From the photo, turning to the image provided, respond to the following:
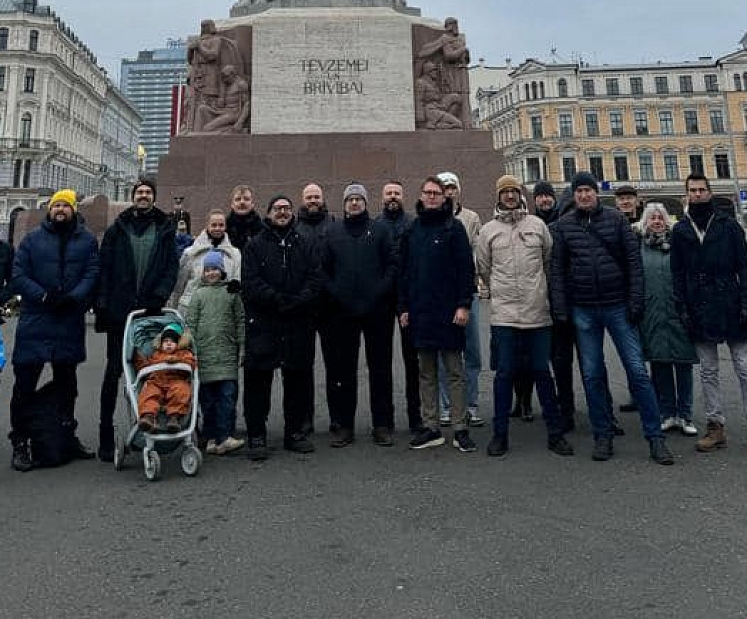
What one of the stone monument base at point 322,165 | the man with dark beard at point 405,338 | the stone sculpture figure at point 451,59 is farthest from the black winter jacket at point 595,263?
the stone sculpture figure at point 451,59

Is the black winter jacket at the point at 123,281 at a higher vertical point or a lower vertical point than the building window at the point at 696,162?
lower

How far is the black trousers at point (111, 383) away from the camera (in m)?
4.39

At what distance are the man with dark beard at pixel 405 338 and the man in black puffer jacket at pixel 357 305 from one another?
5.9 inches

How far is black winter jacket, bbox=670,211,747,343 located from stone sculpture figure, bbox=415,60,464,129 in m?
8.81

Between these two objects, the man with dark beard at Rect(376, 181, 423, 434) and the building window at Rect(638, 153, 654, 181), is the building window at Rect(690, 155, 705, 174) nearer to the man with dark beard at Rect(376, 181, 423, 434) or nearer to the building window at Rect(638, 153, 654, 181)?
the building window at Rect(638, 153, 654, 181)

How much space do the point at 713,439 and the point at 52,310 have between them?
16.2ft

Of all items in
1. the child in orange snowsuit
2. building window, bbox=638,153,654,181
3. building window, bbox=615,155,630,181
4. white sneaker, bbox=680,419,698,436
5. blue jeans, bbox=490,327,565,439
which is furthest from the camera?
building window, bbox=615,155,630,181

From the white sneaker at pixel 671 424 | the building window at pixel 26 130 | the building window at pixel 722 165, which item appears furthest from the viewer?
the building window at pixel 26 130

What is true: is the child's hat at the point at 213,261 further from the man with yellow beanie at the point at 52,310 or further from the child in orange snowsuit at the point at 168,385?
the man with yellow beanie at the point at 52,310

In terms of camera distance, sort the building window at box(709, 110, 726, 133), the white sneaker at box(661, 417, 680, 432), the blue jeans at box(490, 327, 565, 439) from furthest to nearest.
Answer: the building window at box(709, 110, 726, 133) < the white sneaker at box(661, 417, 680, 432) < the blue jeans at box(490, 327, 565, 439)

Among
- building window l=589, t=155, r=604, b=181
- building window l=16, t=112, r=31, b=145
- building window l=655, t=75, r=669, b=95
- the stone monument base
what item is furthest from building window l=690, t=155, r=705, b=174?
building window l=16, t=112, r=31, b=145

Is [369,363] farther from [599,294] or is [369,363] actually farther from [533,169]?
[533,169]

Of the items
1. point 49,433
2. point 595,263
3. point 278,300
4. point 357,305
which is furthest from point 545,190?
point 49,433

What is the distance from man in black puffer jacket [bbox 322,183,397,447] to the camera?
473 centimetres
